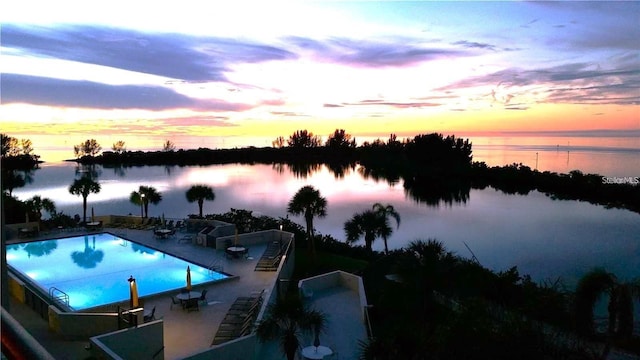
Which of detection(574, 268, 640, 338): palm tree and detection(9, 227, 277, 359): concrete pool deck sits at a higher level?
detection(574, 268, 640, 338): palm tree

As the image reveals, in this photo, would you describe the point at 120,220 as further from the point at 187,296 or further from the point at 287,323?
the point at 287,323

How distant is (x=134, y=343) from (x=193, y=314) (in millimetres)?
2502

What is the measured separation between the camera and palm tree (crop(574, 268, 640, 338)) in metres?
8.54

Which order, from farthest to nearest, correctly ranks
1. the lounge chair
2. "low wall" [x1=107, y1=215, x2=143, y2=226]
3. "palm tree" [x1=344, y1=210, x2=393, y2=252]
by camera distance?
"low wall" [x1=107, y1=215, x2=143, y2=226]
"palm tree" [x1=344, y1=210, x2=393, y2=252]
the lounge chair

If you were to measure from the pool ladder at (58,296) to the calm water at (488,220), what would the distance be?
1498 cm

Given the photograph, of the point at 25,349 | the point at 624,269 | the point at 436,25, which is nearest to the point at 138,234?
the point at 436,25

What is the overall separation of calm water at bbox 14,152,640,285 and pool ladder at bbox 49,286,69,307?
590 inches

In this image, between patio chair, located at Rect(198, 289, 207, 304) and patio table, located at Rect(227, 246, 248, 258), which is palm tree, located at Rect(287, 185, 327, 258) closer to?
patio table, located at Rect(227, 246, 248, 258)

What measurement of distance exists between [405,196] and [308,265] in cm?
3018

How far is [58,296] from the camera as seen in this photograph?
38.0 ft

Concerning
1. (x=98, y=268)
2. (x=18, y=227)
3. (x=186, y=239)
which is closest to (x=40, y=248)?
(x=18, y=227)

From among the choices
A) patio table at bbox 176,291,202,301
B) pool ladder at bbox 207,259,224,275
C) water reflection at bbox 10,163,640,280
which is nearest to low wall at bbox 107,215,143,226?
pool ladder at bbox 207,259,224,275

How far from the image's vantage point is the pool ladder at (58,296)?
35.9ft

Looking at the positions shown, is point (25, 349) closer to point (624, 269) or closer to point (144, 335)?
point (144, 335)
